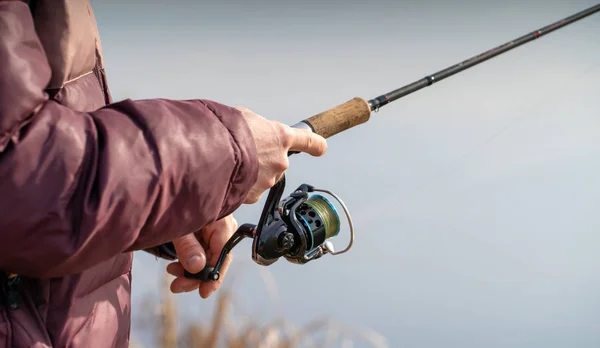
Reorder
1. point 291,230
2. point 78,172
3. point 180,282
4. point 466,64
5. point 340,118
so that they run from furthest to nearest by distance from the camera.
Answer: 1. point 466,64
2. point 340,118
3. point 180,282
4. point 291,230
5. point 78,172

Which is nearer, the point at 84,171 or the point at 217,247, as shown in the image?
the point at 84,171

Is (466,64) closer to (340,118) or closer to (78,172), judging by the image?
(340,118)

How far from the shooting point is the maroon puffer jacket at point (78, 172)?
928 mm

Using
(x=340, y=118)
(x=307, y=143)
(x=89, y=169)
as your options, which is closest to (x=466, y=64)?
(x=340, y=118)

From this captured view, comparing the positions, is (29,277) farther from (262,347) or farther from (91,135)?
(262,347)

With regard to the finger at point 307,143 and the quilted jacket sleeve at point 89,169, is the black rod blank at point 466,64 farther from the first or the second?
the quilted jacket sleeve at point 89,169

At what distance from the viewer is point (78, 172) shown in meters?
0.96

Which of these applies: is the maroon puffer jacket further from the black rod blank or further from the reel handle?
the black rod blank

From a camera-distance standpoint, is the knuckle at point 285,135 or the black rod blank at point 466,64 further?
the black rod blank at point 466,64

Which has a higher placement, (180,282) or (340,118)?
(340,118)

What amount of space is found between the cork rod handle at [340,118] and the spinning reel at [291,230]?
150 millimetres

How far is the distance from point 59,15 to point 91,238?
36 cm

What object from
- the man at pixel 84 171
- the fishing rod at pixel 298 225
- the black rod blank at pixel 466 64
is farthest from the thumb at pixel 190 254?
the black rod blank at pixel 466 64

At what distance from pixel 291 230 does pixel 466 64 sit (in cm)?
109
